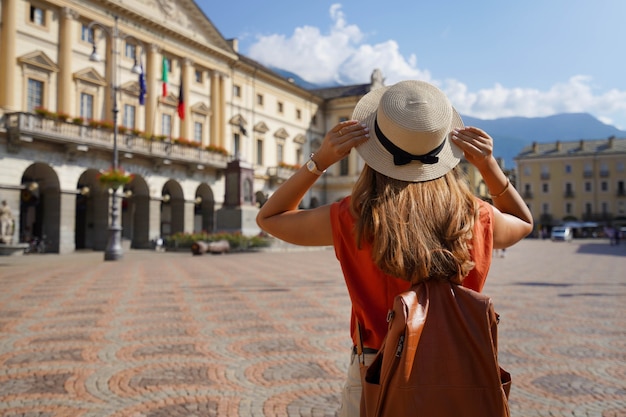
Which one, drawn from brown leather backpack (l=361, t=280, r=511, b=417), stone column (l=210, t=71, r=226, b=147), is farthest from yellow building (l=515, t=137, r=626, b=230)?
brown leather backpack (l=361, t=280, r=511, b=417)

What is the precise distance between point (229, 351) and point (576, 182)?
81.2 meters

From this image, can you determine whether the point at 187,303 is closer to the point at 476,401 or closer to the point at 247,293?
the point at 247,293

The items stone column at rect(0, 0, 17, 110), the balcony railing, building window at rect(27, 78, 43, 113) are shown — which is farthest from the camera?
building window at rect(27, 78, 43, 113)

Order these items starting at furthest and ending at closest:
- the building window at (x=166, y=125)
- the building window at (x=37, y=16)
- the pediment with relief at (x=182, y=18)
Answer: the building window at (x=166, y=125)
the pediment with relief at (x=182, y=18)
the building window at (x=37, y=16)

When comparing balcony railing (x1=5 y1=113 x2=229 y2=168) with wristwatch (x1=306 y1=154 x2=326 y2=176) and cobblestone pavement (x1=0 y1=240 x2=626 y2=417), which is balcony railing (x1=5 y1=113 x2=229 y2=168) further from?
wristwatch (x1=306 y1=154 x2=326 y2=176)

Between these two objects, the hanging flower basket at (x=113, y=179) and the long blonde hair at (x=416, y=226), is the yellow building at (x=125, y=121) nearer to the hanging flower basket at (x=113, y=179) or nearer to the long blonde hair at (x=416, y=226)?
the hanging flower basket at (x=113, y=179)

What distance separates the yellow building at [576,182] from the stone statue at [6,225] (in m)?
70.3

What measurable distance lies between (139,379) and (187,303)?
169 inches

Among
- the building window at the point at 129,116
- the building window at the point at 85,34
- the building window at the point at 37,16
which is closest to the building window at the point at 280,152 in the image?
the building window at the point at 129,116

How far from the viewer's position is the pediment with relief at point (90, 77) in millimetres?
30087

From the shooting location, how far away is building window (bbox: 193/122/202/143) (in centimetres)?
3922

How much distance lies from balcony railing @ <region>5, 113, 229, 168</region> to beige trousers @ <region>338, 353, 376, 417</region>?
2789 centimetres

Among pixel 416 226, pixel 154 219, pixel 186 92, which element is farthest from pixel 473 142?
pixel 186 92

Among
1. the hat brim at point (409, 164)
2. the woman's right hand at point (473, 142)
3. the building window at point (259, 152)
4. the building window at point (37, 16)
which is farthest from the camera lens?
the building window at point (259, 152)
